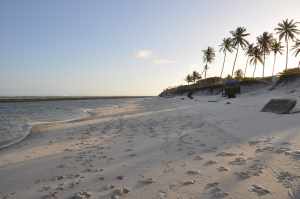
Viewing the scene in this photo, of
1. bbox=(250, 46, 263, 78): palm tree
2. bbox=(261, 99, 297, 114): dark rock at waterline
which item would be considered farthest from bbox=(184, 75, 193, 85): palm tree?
bbox=(261, 99, 297, 114): dark rock at waterline

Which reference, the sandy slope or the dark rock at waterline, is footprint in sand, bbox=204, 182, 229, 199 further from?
the dark rock at waterline

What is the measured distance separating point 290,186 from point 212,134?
178 inches

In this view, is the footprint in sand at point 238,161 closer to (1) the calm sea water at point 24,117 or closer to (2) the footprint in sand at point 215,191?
(2) the footprint in sand at point 215,191

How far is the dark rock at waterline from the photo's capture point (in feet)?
36.8

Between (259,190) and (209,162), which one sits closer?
(259,190)

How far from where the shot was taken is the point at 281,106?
38.3ft

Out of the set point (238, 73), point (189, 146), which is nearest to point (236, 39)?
point (238, 73)

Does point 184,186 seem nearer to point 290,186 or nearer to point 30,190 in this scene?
point 290,186

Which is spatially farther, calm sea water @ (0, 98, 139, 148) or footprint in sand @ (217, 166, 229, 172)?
calm sea water @ (0, 98, 139, 148)

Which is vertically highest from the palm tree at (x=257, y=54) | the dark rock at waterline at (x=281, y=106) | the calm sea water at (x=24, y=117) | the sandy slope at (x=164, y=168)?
the palm tree at (x=257, y=54)

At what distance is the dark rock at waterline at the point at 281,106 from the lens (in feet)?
36.8

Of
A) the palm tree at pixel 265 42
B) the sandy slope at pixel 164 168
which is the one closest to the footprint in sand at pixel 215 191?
the sandy slope at pixel 164 168

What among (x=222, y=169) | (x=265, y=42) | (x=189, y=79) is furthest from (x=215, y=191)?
(x=189, y=79)

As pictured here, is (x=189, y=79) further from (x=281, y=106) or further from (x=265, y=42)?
(x=281, y=106)
